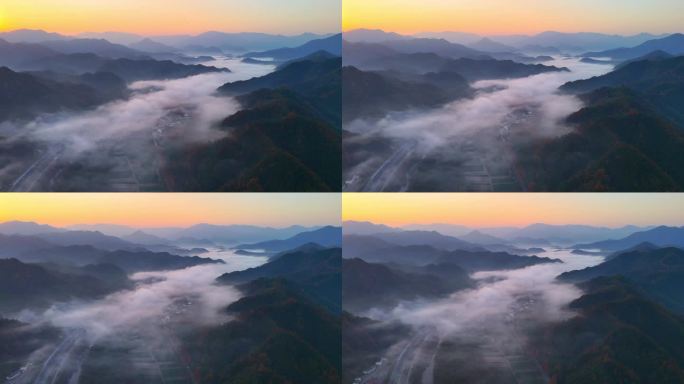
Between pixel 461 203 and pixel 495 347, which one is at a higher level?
pixel 461 203

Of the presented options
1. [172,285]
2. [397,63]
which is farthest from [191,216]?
[397,63]

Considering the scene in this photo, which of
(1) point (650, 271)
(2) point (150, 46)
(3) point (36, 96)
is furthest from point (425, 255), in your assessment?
(3) point (36, 96)

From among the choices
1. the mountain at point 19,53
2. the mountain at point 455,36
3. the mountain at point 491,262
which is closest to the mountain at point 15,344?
the mountain at point 19,53

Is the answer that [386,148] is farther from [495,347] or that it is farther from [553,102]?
[495,347]

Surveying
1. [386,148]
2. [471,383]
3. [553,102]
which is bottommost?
→ [471,383]

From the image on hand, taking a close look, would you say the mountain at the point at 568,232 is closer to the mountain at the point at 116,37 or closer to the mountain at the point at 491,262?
the mountain at the point at 491,262

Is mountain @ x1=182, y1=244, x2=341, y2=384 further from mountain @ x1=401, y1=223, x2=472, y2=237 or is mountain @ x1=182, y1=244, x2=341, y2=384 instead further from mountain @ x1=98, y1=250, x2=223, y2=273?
mountain @ x1=401, y1=223, x2=472, y2=237
